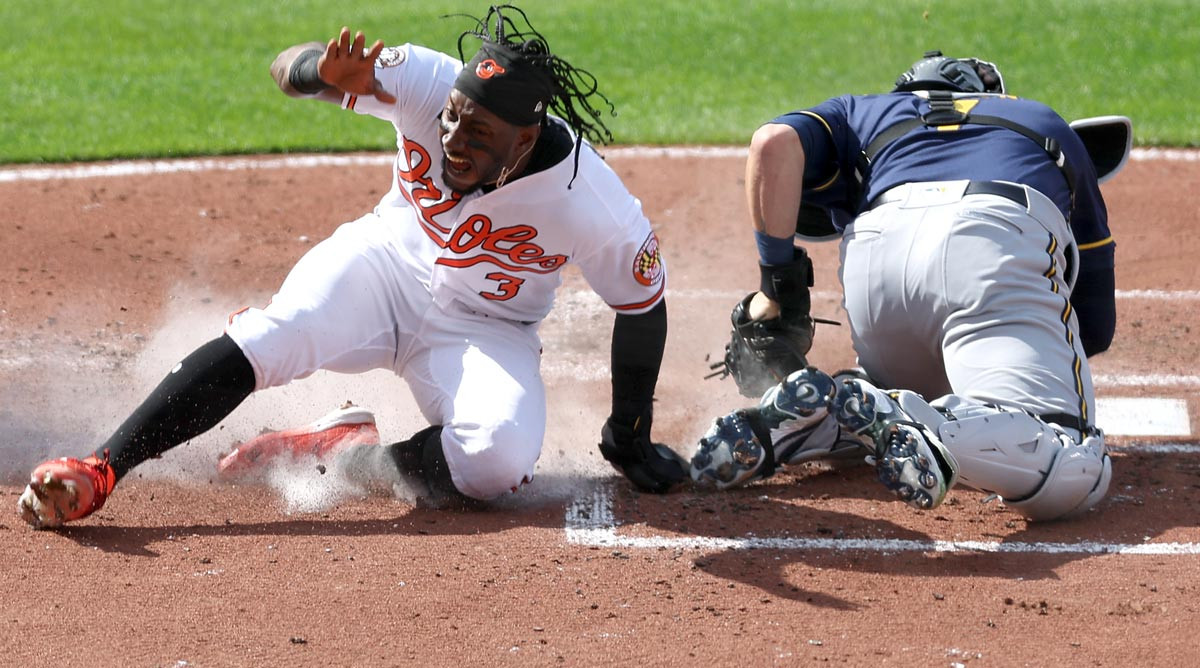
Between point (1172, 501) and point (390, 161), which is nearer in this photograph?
point (1172, 501)

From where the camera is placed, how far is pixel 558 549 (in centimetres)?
392

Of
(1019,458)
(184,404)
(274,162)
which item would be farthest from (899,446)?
(274,162)

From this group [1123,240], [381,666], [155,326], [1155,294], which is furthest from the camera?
[1123,240]

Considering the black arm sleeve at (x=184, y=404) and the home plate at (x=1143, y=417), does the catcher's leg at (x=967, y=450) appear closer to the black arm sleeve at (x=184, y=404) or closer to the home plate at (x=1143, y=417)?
the home plate at (x=1143, y=417)

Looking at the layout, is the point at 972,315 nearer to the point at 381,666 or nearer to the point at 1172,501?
the point at 1172,501

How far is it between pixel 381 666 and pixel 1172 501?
8.29 feet

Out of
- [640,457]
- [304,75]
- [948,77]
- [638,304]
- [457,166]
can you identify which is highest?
[948,77]

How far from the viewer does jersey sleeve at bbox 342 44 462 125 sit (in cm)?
412

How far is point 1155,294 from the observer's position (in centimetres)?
654

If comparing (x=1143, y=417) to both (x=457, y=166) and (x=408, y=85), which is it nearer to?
(x=457, y=166)

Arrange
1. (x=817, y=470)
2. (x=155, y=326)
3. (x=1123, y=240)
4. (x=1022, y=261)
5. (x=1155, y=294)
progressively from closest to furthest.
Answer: (x=1022, y=261), (x=817, y=470), (x=155, y=326), (x=1155, y=294), (x=1123, y=240)

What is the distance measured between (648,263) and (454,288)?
608 millimetres

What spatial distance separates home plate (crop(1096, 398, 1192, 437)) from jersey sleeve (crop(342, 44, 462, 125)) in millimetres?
2658

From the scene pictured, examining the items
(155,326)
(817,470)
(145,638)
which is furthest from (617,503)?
(155,326)
